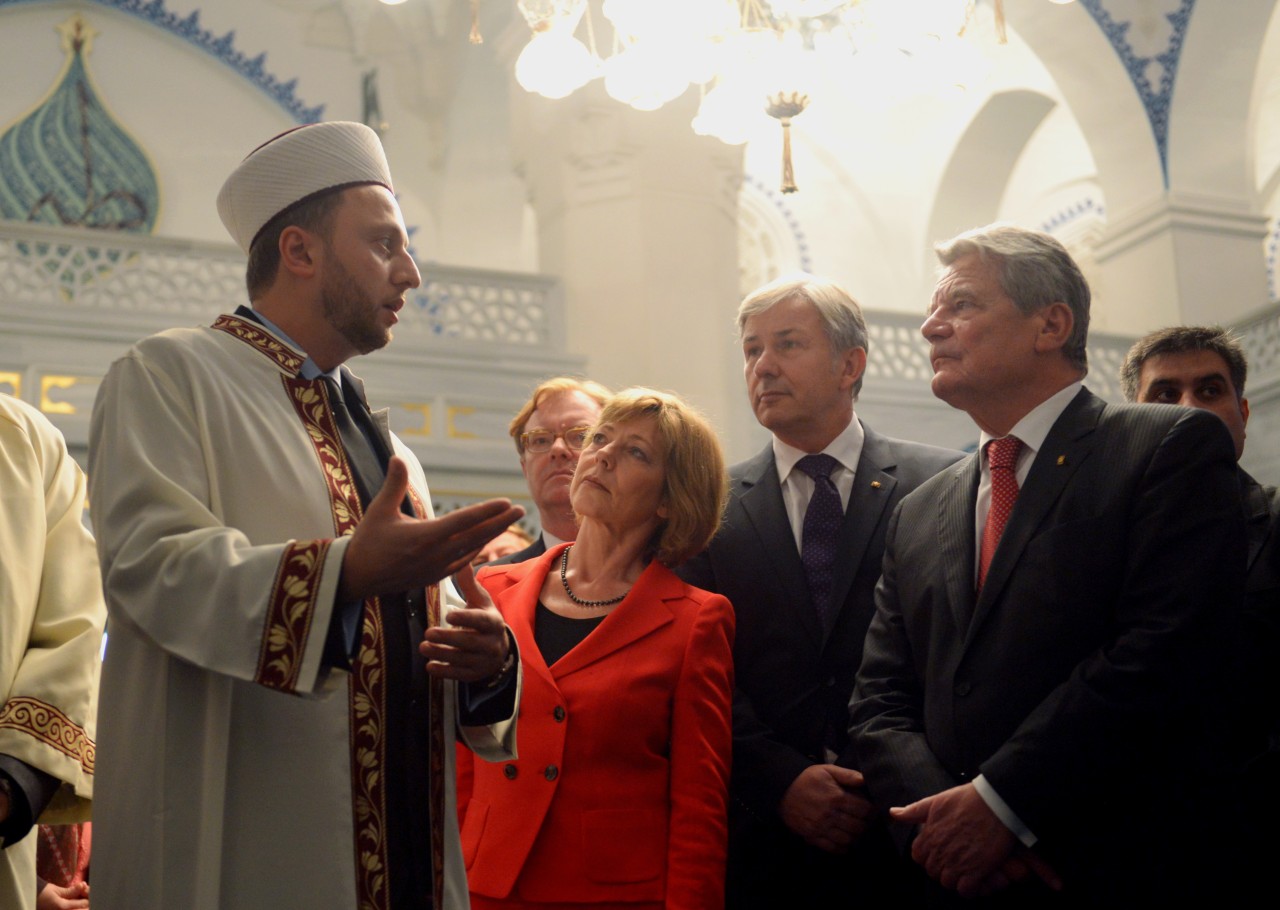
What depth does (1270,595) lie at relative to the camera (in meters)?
3.06

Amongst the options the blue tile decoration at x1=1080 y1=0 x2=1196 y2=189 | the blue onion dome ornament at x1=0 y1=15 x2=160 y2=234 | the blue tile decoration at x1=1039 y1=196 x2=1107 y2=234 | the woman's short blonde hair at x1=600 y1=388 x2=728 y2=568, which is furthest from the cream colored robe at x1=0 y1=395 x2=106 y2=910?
the blue tile decoration at x1=1039 y1=196 x2=1107 y2=234

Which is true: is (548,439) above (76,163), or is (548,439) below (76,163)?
below

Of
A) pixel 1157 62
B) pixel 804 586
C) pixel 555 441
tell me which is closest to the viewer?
pixel 804 586


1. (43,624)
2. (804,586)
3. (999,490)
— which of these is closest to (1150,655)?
(999,490)

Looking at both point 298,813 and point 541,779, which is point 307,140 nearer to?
point 298,813

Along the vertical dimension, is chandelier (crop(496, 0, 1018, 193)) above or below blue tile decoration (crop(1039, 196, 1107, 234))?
below

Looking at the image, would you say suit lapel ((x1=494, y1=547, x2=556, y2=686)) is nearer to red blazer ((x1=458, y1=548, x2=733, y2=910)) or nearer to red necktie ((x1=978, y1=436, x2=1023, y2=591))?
red blazer ((x1=458, y1=548, x2=733, y2=910))

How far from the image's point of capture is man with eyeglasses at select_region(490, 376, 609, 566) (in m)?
3.66

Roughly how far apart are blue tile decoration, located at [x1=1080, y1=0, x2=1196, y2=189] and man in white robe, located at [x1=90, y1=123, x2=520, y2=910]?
9.68 meters

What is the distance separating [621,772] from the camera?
2723 mm

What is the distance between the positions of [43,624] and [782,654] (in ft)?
4.75

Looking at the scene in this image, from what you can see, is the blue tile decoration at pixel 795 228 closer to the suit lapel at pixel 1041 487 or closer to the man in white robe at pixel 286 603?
the suit lapel at pixel 1041 487

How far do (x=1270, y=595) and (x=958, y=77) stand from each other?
2804mm

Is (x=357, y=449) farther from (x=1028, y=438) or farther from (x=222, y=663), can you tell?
(x=1028, y=438)
